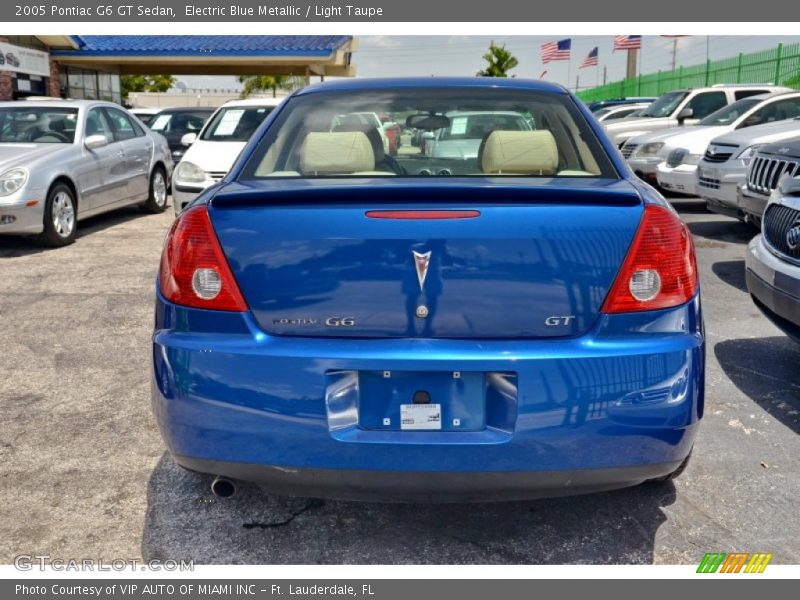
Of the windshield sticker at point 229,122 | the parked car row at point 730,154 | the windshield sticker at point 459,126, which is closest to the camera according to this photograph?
the windshield sticker at point 459,126

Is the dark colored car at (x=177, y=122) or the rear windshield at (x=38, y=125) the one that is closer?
the rear windshield at (x=38, y=125)

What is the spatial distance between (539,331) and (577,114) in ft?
4.40

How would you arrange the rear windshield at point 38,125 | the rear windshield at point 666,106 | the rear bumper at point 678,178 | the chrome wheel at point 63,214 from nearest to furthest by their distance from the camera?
1. the chrome wheel at point 63,214
2. the rear windshield at point 38,125
3. the rear bumper at point 678,178
4. the rear windshield at point 666,106

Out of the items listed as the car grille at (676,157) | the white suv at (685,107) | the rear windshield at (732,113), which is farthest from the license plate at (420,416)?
the white suv at (685,107)

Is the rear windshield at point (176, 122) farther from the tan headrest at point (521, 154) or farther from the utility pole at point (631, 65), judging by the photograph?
the utility pole at point (631, 65)

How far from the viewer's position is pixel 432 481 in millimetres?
2457

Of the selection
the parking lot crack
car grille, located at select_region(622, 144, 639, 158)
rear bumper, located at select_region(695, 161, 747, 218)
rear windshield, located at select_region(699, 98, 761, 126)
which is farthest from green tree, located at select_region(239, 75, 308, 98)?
the parking lot crack

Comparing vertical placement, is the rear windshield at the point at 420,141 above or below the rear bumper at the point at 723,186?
above

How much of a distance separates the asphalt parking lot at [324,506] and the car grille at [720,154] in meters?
4.79

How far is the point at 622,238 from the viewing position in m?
2.48

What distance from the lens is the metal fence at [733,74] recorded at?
19734mm

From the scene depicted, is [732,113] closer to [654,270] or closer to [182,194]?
[182,194]

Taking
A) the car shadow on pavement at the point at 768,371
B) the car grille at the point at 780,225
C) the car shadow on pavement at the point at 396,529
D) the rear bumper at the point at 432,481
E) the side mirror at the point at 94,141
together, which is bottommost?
the car shadow on pavement at the point at 768,371

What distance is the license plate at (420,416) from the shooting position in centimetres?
242
